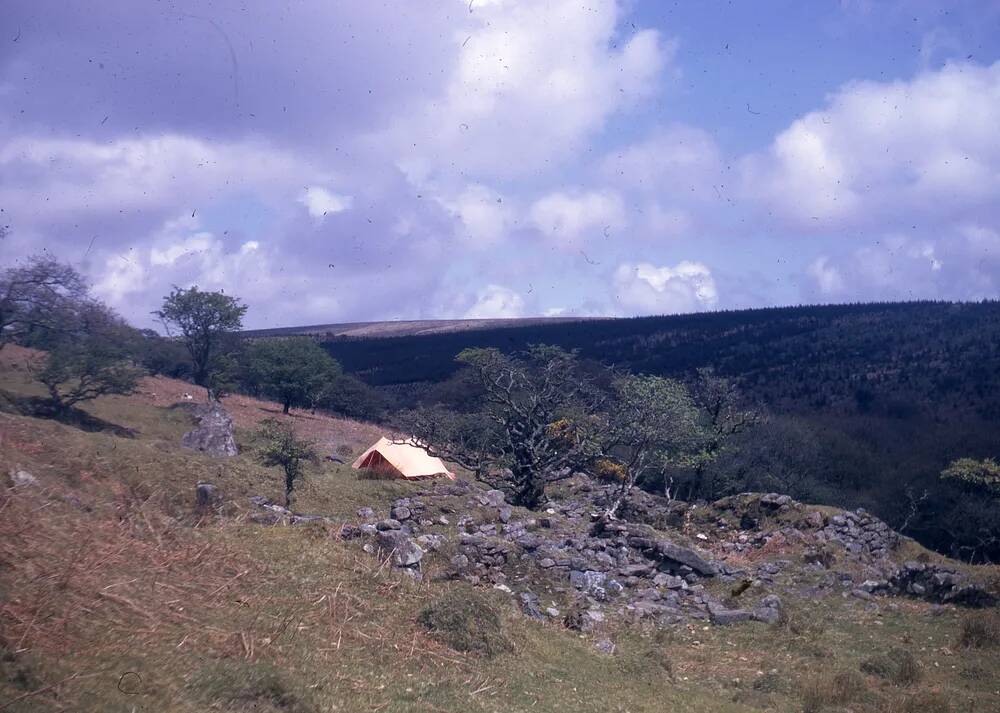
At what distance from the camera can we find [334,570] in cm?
832

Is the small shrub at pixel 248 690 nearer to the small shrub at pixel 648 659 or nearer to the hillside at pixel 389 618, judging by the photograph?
the hillside at pixel 389 618

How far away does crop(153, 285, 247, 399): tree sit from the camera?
147ft

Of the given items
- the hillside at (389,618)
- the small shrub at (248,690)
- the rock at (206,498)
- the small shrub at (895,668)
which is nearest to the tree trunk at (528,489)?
the hillside at (389,618)

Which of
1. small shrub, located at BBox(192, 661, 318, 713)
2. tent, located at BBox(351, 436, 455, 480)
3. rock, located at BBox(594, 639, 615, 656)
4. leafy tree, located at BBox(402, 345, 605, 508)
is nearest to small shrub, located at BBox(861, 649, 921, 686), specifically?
rock, located at BBox(594, 639, 615, 656)

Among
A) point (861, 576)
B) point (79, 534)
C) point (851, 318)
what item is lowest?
point (861, 576)

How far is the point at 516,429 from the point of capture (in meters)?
21.5

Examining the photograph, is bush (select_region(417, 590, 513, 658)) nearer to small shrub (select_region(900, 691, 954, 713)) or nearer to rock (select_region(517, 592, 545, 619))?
rock (select_region(517, 592, 545, 619))

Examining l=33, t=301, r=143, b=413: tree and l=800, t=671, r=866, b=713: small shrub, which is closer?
l=800, t=671, r=866, b=713: small shrub

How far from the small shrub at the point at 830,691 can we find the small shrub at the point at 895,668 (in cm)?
48

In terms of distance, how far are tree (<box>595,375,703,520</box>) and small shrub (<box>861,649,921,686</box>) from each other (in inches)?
455

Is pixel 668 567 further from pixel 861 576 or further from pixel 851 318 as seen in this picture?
pixel 851 318

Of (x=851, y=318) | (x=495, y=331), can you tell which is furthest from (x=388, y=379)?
(x=851, y=318)

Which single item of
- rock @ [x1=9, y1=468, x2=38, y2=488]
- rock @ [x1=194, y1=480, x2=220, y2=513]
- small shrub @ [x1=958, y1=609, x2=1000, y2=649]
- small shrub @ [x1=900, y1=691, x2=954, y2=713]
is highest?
rock @ [x1=9, y1=468, x2=38, y2=488]

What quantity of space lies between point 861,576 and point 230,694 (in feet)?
40.7
